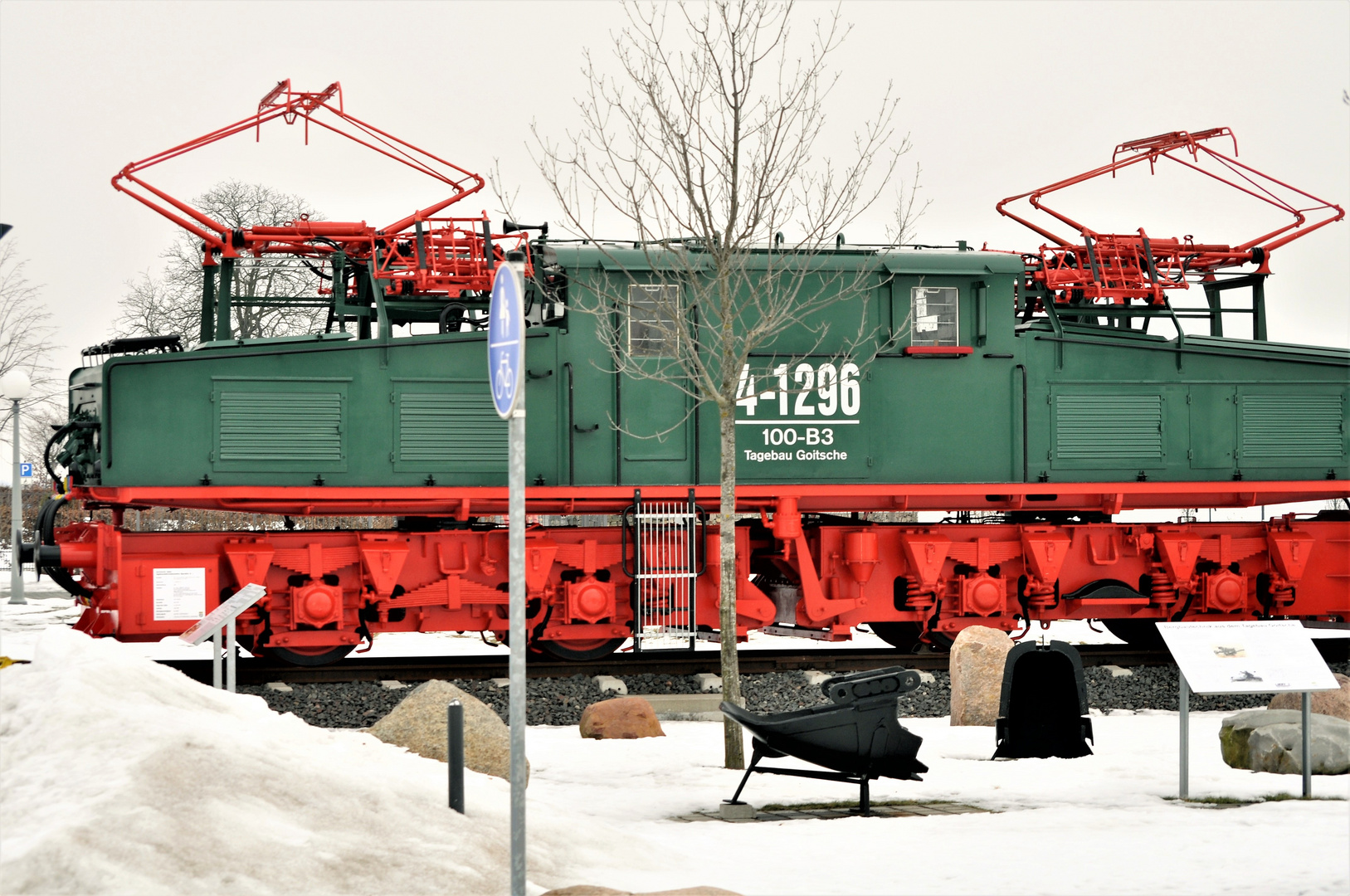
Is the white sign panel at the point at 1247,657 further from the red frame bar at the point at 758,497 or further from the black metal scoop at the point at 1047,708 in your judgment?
the red frame bar at the point at 758,497

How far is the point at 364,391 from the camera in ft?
35.7

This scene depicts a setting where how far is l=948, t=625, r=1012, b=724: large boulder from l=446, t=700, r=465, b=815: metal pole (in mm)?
5293

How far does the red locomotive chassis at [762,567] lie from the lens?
35.1 ft

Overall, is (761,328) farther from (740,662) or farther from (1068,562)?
(1068,562)

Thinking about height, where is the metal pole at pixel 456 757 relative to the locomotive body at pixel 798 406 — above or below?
below

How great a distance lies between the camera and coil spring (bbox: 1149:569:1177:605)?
41.3ft

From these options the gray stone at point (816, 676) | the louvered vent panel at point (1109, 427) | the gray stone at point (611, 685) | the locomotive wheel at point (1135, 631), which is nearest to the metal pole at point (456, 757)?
the gray stone at point (611, 685)

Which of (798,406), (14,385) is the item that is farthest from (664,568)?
(14,385)

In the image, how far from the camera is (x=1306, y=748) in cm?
722

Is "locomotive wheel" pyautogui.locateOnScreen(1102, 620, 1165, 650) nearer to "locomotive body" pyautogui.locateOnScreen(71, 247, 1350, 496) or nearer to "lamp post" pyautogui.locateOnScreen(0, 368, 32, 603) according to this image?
"locomotive body" pyautogui.locateOnScreen(71, 247, 1350, 496)

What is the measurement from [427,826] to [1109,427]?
8.76 m

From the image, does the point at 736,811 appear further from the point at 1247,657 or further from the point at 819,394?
the point at 819,394

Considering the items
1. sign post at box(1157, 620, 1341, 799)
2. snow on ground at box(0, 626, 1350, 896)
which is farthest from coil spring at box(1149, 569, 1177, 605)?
snow on ground at box(0, 626, 1350, 896)

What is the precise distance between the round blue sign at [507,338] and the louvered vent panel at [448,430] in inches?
240
